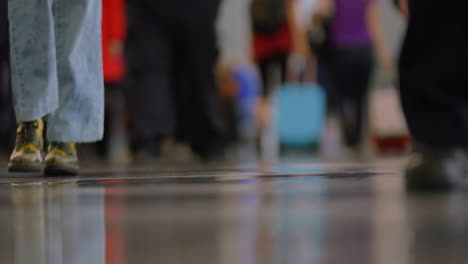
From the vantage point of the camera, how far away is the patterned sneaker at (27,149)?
2162 mm

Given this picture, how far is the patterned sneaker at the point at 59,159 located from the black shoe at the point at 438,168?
1043 millimetres

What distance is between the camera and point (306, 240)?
0.83 metres

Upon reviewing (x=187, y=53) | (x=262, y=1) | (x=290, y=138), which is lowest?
(x=290, y=138)

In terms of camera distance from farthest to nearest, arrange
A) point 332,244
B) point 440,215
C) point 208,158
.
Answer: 1. point 208,158
2. point 440,215
3. point 332,244

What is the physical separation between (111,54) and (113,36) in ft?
0.76

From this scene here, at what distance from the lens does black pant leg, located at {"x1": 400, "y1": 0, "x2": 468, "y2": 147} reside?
1.35 metres

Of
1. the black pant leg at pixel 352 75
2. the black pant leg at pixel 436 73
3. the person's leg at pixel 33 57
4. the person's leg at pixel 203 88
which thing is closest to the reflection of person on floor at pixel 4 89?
the person's leg at pixel 33 57

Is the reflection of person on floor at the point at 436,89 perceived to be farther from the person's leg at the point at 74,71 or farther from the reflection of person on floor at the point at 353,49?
the reflection of person on floor at the point at 353,49

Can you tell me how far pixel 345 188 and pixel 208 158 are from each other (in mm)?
2359

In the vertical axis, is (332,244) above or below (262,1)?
below

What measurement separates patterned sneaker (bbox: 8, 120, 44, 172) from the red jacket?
211 centimetres

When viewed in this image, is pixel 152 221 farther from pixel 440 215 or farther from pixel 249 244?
pixel 440 215

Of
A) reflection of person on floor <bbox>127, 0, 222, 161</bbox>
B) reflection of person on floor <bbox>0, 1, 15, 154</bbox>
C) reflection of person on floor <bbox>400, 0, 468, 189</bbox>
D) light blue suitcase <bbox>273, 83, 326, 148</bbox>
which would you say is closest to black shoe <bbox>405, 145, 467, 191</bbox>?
reflection of person on floor <bbox>400, 0, 468, 189</bbox>

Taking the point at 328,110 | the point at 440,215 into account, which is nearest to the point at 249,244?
the point at 440,215
